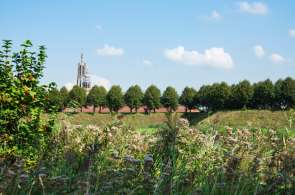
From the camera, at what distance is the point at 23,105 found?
8.77 metres

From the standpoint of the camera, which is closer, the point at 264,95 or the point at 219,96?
the point at 264,95

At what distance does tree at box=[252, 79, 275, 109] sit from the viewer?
74.5 m

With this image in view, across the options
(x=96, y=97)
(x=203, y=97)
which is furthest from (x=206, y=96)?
(x=96, y=97)

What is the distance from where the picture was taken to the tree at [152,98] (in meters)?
91.0

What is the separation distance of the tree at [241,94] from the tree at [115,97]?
2406 centimetres

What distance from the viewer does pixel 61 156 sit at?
6695 mm

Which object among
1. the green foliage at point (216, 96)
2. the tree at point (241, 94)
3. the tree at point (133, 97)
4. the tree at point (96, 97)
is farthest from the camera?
the tree at point (96, 97)

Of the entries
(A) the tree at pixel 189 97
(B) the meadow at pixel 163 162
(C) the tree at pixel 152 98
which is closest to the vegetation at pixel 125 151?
(B) the meadow at pixel 163 162

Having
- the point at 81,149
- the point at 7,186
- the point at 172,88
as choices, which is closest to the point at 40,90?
the point at 81,149

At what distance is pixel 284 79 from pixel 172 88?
84.6 feet

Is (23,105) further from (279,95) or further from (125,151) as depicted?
(279,95)

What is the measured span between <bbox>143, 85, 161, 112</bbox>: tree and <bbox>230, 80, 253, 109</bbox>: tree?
17.5 meters

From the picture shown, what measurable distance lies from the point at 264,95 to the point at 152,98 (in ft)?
80.4

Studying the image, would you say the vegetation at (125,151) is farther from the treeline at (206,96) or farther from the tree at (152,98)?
the tree at (152,98)
